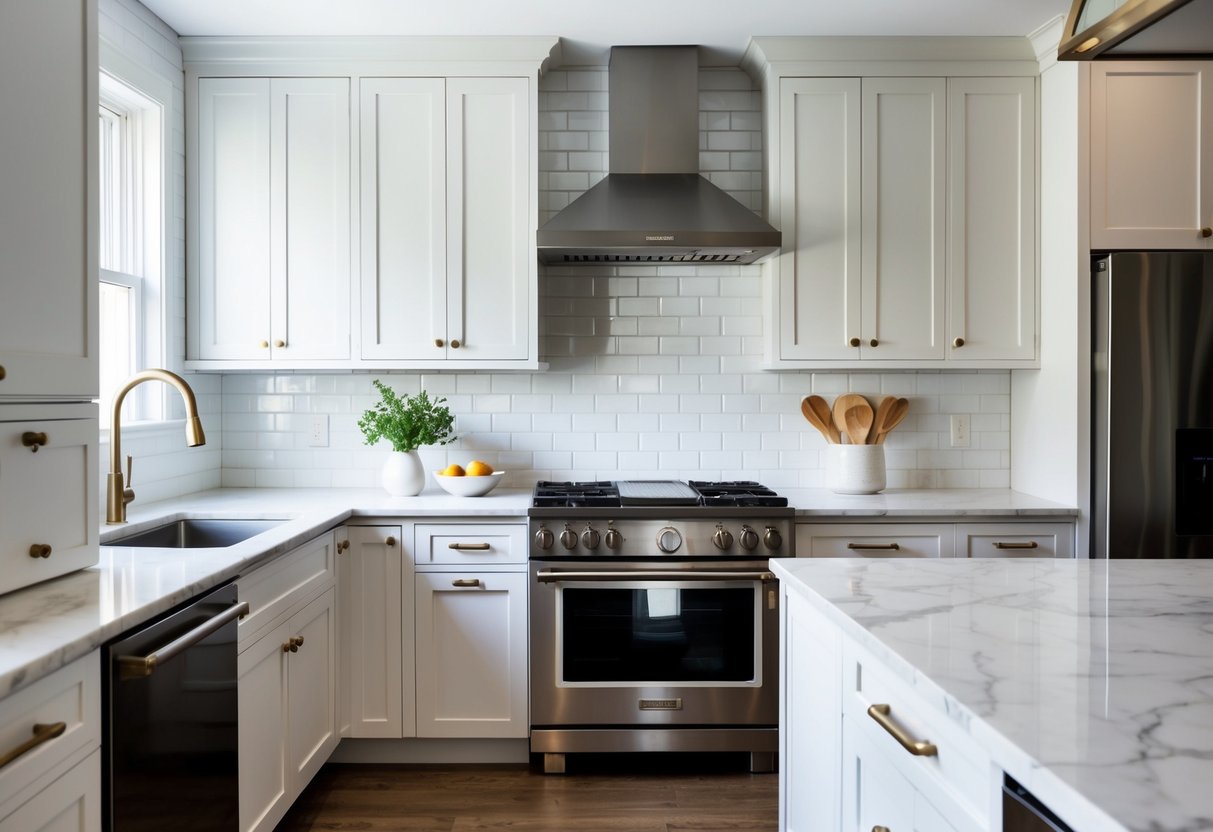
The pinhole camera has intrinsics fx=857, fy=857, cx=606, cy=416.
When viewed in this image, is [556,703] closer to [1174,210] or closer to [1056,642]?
[1056,642]

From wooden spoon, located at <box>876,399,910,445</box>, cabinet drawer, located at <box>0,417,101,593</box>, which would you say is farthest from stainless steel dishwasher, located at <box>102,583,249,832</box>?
wooden spoon, located at <box>876,399,910,445</box>

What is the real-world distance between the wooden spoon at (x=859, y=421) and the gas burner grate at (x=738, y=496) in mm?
502

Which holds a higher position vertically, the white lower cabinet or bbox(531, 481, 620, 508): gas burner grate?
bbox(531, 481, 620, 508): gas burner grate

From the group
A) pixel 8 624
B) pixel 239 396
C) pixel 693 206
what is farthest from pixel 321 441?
pixel 8 624

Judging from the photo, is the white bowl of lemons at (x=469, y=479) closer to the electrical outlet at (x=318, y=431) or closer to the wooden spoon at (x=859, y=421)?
the electrical outlet at (x=318, y=431)

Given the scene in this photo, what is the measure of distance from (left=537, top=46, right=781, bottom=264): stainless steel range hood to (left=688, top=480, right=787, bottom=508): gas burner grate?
87 cm

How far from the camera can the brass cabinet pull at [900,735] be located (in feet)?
3.86

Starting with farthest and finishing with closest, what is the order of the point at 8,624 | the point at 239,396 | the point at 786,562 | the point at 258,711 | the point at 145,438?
the point at 239,396
the point at 145,438
the point at 258,711
the point at 786,562
the point at 8,624

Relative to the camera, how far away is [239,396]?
3.52 meters

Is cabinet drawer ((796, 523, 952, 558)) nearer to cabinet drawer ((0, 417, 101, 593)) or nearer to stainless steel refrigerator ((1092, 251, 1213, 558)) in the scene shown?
stainless steel refrigerator ((1092, 251, 1213, 558))

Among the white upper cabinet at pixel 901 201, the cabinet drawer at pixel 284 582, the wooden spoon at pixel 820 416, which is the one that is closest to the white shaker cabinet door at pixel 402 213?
the cabinet drawer at pixel 284 582

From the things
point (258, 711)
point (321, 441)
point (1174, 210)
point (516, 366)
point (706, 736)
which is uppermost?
point (1174, 210)

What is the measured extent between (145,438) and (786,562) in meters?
2.24

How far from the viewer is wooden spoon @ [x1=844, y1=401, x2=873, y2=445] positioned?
11.5ft
